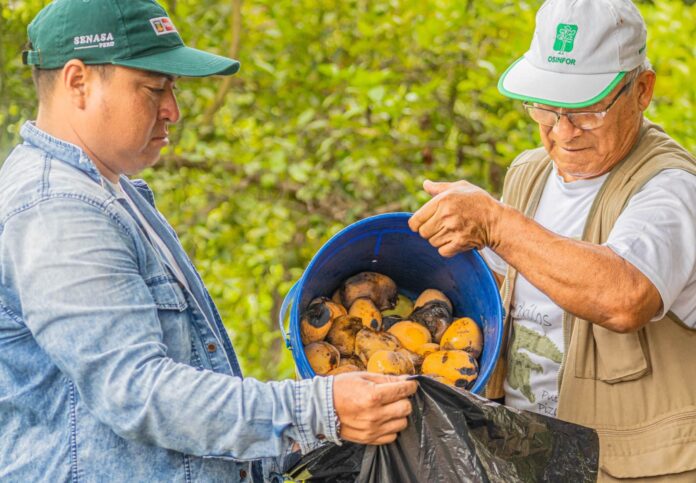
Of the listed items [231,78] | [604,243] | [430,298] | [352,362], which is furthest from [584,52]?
[231,78]

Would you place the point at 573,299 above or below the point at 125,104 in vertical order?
Answer: below

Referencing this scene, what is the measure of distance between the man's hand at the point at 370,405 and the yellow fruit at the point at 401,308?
58 centimetres

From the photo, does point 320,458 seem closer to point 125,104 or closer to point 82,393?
point 82,393

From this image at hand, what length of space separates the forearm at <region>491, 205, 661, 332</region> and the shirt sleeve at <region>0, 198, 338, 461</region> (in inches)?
23.3

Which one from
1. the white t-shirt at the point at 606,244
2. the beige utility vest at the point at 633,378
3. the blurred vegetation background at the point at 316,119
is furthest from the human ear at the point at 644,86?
the blurred vegetation background at the point at 316,119

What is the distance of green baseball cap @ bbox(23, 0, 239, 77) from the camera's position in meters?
1.64

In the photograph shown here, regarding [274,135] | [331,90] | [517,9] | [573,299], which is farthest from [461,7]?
[573,299]

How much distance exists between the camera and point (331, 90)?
4.33 m

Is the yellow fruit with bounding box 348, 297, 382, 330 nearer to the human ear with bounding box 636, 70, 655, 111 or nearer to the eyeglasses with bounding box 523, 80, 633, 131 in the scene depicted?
the eyeglasses with bounding box 523, 80, 633, 131

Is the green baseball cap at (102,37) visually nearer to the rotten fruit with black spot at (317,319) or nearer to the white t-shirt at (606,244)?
the rotten fruit with black spot at (317,319)

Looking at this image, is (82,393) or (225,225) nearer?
(82,393)

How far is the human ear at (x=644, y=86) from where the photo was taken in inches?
83.2

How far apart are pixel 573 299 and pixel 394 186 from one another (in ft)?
7.84

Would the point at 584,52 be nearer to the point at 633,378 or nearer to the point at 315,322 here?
the point at 633,378
